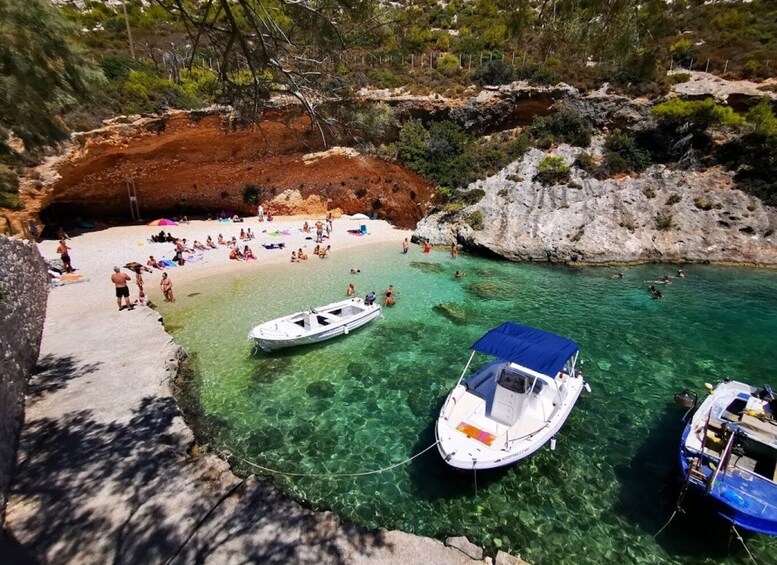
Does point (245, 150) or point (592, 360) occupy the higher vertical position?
Result: point (245, 150)

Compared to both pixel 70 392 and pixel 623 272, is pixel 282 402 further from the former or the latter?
pixel 623 272

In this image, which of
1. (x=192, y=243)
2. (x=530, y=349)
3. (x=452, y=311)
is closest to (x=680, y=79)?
(x=452, y=311)

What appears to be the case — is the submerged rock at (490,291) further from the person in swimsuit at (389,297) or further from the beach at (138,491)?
the beach at (138,491)

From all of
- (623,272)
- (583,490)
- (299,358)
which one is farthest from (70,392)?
(623,272)

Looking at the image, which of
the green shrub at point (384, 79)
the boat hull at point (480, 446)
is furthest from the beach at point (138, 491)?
the green shrub at point (384, 79)

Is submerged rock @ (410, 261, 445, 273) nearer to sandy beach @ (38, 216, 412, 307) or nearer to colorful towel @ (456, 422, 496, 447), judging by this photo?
sandy beach @ (38, 216, 412, 307)

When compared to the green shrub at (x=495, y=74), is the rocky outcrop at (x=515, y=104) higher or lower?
lower
